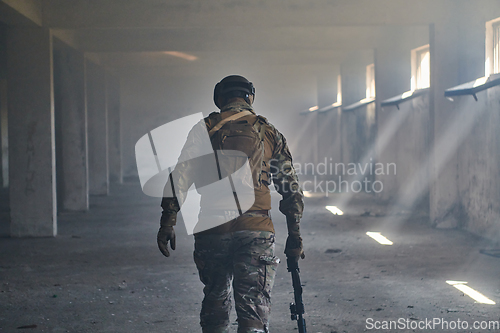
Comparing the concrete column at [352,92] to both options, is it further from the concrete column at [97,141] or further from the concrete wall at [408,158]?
the concrete column at [97,141]

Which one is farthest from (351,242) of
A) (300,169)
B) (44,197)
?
(300,169)

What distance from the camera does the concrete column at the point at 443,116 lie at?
25.9 ft

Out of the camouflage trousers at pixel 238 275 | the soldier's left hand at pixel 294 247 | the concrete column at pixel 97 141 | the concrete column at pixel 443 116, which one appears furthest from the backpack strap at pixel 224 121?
the concrete column at pixel 97 141

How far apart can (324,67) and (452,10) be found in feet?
32.7

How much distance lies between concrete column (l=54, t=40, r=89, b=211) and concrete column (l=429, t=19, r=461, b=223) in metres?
6.81

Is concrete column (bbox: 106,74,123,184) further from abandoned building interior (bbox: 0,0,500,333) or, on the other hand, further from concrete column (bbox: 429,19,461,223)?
concrete column (bbox: 429,19,461,223)

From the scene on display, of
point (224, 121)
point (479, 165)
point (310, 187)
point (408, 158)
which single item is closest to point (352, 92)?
point (310, 187)

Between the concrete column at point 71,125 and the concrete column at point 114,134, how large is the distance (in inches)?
247

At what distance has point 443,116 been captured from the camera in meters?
7.94

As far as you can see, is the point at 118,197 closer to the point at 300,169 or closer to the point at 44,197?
the point at 44,197

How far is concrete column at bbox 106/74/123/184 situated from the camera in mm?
17109

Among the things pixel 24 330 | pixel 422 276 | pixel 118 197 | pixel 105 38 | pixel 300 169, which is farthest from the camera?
pixel 300 169

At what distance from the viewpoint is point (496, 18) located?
7.53 metres

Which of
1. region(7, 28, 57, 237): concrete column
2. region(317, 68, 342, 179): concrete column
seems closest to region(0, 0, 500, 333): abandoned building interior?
region(7, 28, 57, 237): concrete column
